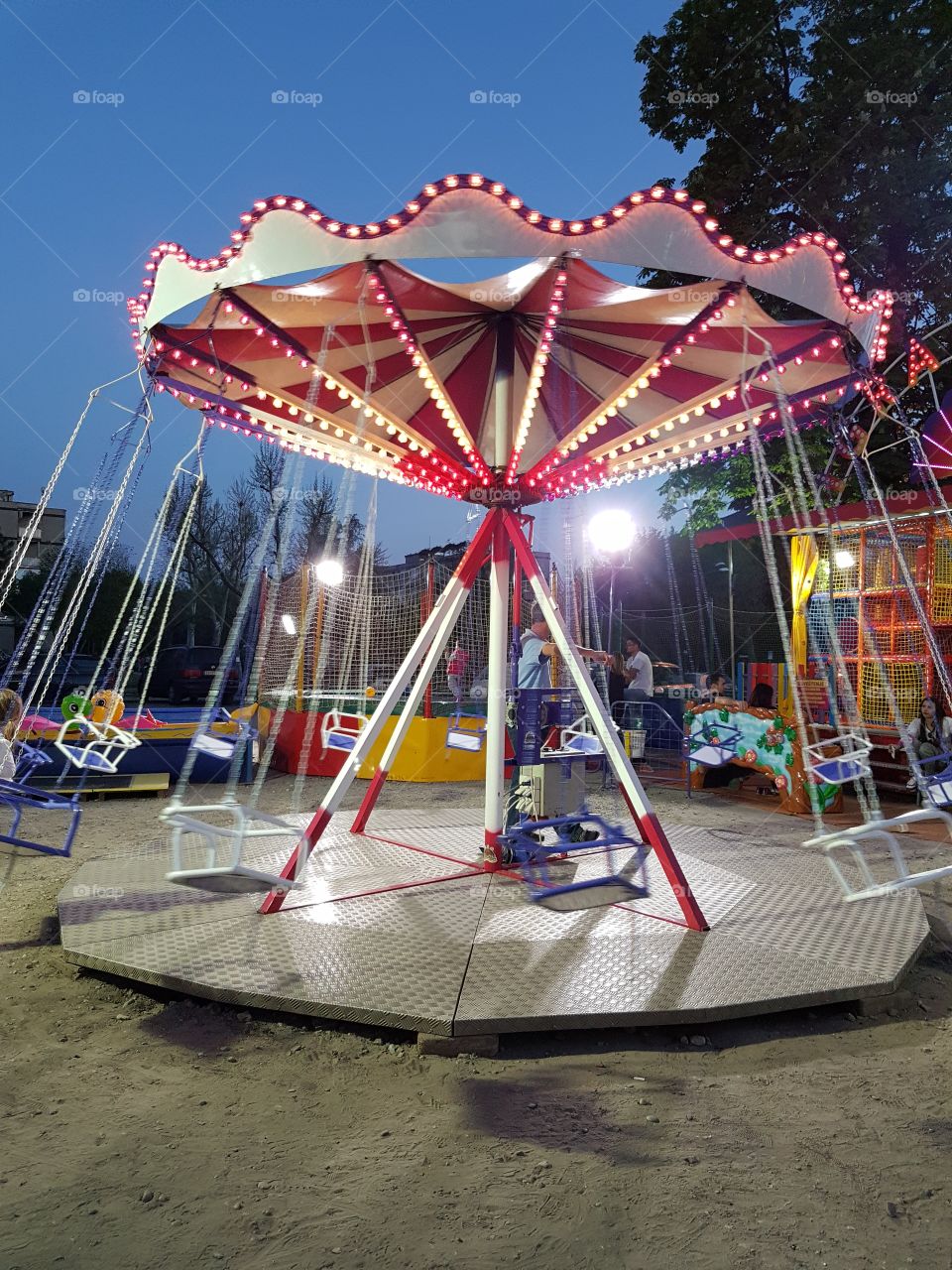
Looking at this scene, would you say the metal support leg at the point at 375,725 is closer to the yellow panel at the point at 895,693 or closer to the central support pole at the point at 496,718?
the central support pole at the point at 496,718

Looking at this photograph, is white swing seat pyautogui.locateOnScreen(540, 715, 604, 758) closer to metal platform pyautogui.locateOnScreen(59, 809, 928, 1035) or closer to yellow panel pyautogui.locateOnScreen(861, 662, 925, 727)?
metal platform pyautogui.locateOnScreen(59, 809, 928, 1035)

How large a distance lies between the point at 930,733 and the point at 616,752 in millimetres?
6176

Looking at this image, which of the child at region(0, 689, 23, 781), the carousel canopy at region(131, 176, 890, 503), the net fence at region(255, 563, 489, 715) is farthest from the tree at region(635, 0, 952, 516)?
the child at region(0, 689, 23, 781)

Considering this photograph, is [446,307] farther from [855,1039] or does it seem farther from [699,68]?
[699,68]

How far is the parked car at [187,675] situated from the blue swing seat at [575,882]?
22720mm

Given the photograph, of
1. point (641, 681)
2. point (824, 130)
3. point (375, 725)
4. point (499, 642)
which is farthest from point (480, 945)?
point (824, 130)

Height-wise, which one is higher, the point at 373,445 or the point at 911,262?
the point at 911,262

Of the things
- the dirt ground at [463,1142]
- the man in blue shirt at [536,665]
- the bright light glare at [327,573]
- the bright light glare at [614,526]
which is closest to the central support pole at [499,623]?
the man in blue shirt at [536,665]

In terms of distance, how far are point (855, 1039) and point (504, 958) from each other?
1722 millimetres

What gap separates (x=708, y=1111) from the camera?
3.35m

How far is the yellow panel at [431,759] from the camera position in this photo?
12406 millimetres

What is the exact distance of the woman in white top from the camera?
388 inches

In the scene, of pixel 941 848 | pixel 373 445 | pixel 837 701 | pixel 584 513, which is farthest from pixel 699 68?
pixel 941 848

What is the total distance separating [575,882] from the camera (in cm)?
511
